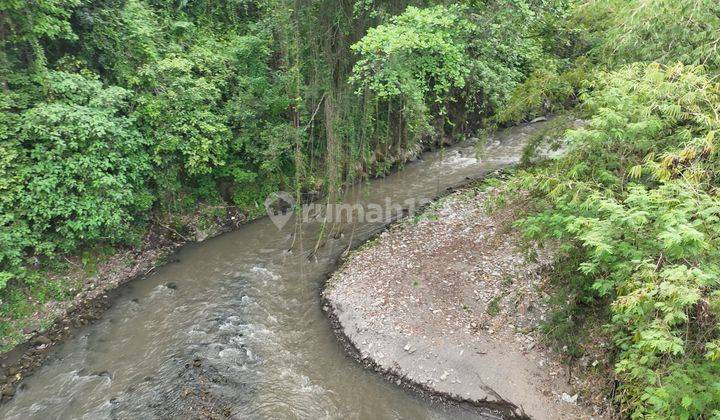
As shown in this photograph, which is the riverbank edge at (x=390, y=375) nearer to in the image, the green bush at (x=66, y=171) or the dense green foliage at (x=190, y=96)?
the dense green foliage at (x=190, y=96)

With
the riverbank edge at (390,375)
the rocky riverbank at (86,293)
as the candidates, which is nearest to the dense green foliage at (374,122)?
the rocky riverbank at (86,293)

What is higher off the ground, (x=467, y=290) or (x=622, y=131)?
(x=622, y=131)

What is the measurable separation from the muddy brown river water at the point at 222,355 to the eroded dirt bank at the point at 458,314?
44 cm

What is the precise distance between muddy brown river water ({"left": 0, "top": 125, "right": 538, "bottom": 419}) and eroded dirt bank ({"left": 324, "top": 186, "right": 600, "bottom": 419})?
1.44 ft

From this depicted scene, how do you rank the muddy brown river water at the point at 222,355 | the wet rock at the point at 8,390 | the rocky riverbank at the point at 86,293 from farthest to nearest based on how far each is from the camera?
the rocky riverbank at the point at 86,293, the wet rock at the point at 8,390, the muddy brown river water at the point at 222,355

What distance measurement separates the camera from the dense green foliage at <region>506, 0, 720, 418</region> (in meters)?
4.14

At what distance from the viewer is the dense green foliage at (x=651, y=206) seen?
13.6 ft

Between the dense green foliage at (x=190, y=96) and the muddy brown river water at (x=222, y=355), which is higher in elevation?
the dense green foliage at (x=190, y=96)

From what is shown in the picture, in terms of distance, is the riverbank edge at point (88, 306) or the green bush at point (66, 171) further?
the green bush at point (66, 171)

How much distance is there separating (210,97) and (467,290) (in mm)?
8261

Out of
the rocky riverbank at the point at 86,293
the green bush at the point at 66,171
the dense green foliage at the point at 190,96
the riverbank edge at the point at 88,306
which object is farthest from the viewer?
the dense green foliage at the point at 190,96

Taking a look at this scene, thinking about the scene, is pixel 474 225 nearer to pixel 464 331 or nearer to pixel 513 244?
pixel 513 244

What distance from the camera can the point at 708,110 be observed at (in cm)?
533

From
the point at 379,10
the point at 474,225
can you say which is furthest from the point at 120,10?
the point at 474,225
